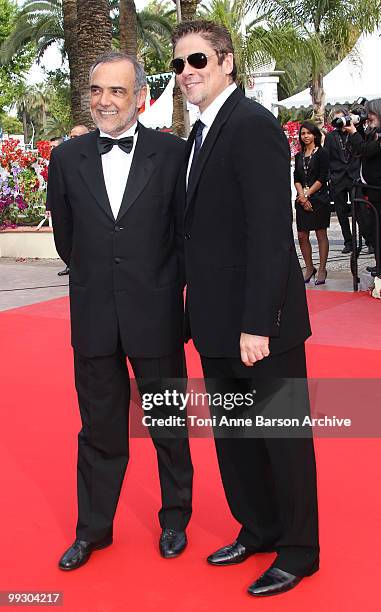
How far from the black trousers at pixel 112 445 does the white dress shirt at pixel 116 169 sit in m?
0.61

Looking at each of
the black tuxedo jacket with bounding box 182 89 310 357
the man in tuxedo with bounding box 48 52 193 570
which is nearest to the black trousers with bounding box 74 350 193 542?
the man in tuxedo with bounding box 48 52 193 570

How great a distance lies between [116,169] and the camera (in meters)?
3.23

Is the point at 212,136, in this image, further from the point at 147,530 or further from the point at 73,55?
the point at 73,55

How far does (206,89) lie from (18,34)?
121ft

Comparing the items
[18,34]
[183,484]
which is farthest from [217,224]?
[18,34]

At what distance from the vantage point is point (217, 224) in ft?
9.37

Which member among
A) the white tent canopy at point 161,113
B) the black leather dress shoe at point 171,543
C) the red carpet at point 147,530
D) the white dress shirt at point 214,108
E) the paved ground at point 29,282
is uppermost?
the white tent canopy at point 161,113

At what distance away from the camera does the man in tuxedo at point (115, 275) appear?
3.16 m

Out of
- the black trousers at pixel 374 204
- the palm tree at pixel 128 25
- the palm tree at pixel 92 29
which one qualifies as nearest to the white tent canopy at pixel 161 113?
the palm tree at pixel 128 25

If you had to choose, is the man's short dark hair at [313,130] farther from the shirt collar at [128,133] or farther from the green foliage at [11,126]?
the green foliage at [11,126]

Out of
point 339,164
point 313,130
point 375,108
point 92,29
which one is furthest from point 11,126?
point 375,108

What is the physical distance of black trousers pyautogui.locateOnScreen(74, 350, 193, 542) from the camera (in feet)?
10.8

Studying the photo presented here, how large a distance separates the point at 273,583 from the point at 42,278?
900 cm

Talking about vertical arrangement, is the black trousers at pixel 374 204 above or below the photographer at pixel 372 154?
below
